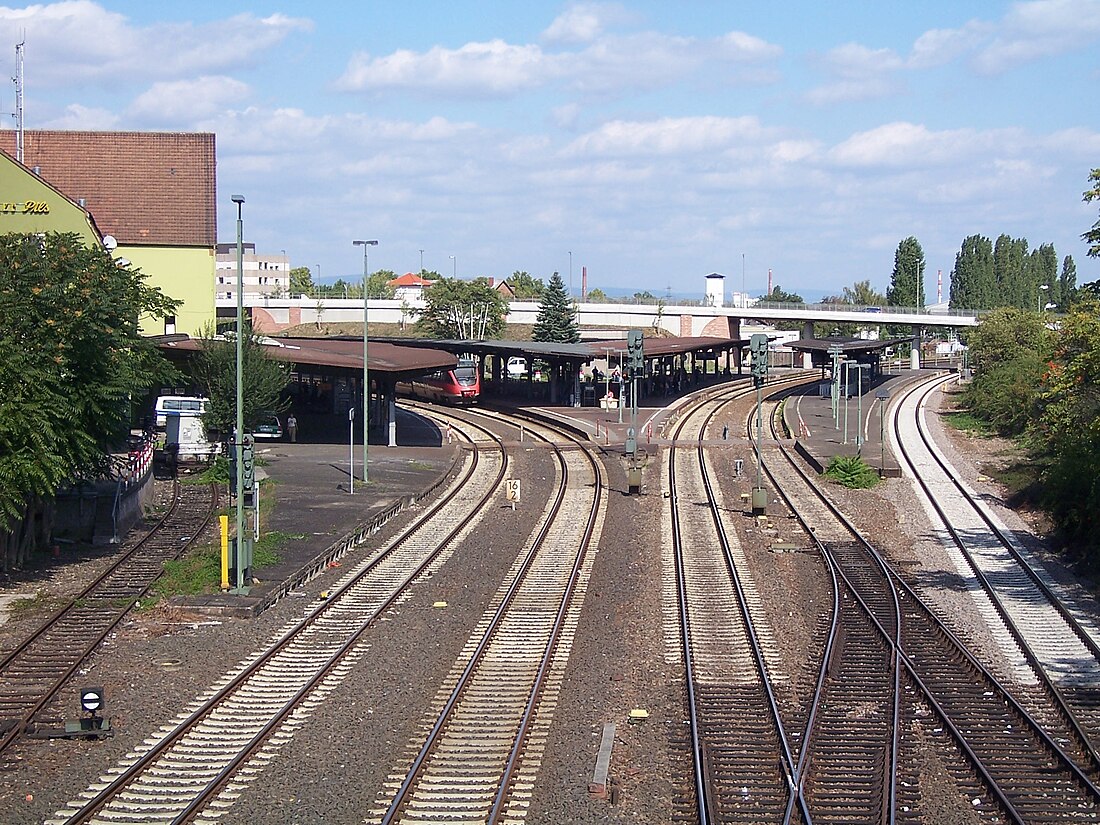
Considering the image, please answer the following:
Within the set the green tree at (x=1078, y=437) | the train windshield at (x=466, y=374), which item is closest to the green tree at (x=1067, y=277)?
the train windshield at (x=466, y=374)

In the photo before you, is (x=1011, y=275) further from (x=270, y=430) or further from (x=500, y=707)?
(x=500, y=707)

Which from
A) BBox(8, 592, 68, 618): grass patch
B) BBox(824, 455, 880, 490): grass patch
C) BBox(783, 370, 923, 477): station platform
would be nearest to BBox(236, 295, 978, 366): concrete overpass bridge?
BBox(783, 370, 923, 477): station platform

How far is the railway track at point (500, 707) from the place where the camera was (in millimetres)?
11375

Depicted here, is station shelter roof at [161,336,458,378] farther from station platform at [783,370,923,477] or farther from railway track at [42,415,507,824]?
railway track at [42,415,507,824]

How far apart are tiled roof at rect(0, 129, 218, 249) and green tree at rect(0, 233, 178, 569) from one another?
33.5 meters

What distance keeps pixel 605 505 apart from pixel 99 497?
12.6 m

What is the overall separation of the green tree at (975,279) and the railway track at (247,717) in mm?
113160

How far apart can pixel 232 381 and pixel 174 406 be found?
4630 millimetres

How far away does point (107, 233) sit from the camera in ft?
182

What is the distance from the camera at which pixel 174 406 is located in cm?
4006

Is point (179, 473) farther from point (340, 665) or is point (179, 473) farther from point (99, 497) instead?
point (340, 665)

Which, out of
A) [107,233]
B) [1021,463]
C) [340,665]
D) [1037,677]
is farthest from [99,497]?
[107,233]

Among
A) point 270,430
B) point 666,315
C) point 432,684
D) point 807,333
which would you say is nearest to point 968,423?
point 270,430

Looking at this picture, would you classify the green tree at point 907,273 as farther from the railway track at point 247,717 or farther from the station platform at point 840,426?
the railway track at point 247,717
